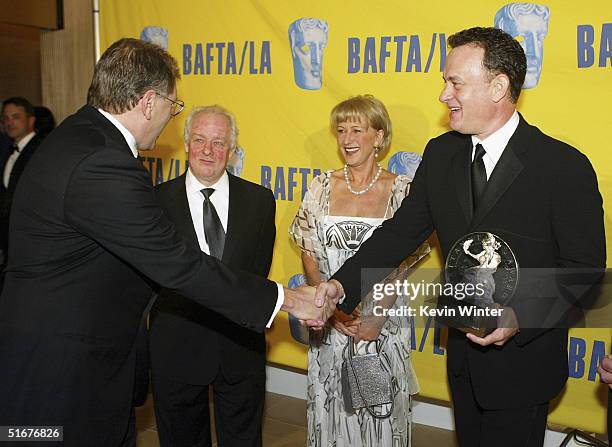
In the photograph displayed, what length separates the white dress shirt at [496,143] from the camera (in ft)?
8.84

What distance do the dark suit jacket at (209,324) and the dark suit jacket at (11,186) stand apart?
3004 millimetres

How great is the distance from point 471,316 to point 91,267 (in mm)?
1283

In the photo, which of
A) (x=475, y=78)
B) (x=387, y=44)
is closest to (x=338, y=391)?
(x=475, y=78)

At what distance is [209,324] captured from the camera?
138 inches

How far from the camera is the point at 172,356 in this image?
11.4 ft

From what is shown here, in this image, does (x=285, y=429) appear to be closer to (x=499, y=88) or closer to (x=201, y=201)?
(x=201, y=201)

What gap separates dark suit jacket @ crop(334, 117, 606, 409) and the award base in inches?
4.5

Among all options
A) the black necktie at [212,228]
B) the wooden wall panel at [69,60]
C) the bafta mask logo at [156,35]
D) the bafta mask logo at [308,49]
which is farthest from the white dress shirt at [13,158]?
the black necktie at [212,228]

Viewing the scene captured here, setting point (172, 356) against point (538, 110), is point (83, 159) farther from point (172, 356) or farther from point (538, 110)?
point (538, 110)

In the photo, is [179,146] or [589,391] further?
[179,146]

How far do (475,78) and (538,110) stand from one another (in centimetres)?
121

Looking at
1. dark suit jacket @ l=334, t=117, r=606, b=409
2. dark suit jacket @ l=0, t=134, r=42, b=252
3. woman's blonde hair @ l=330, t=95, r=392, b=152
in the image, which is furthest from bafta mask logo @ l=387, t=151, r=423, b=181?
dark suit jacket @ l=0, t=134, r=42, b=252

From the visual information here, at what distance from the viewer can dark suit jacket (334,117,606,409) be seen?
250 cm

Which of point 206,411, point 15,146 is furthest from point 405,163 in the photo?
point 15,146
